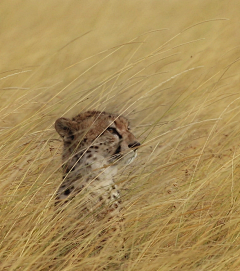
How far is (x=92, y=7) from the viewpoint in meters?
7.76

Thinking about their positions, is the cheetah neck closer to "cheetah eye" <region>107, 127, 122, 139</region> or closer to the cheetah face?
the cheetah face

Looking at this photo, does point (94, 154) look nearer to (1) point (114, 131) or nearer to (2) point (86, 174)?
(2) point (86, 174)

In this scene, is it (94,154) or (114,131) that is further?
(114,131)

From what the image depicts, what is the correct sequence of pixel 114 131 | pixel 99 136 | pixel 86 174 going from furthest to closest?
1. pixel 114 131
2. pixel 99 136
3. pixel 86 174

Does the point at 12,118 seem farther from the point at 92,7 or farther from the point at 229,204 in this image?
the point at 92,7

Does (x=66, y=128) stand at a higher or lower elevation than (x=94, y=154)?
higher

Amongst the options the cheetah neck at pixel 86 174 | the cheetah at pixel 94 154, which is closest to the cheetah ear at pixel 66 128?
the cheetah at pixel 94 154

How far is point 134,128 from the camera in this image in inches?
145

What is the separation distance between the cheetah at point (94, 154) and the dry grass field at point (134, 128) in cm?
8

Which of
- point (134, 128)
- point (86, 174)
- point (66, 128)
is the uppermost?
point (66, 128)

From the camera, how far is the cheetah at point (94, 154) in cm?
277

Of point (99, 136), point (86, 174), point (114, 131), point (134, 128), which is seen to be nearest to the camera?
point (86, 174)

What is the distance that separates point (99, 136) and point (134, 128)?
68cm

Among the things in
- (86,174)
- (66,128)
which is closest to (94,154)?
(86,174)
